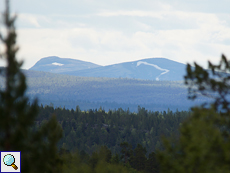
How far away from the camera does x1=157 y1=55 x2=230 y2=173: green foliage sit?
2878cm

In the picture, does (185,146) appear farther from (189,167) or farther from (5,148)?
(5,148)

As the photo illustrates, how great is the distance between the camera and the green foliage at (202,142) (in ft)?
94.4

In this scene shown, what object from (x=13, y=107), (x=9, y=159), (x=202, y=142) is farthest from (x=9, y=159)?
(x=202, y=142)

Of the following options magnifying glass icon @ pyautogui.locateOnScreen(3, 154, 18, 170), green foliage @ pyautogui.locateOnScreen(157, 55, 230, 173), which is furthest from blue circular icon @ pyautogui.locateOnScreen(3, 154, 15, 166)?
green foliage @ pyautogui.locateOnScreen(157, 55, 230, 173)

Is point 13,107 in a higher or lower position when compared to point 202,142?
higher

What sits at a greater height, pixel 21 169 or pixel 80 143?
pixel 21 169

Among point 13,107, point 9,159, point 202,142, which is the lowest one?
point 9,159

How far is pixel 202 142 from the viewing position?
28703 mm

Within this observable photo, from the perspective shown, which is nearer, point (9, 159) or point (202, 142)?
point (202, 142)

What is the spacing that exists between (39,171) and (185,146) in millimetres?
10408

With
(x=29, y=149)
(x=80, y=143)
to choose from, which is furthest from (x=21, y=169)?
(x=80, y=143)

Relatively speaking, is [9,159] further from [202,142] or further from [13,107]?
[202,142]

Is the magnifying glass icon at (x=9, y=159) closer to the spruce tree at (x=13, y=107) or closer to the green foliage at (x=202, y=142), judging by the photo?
the spruce tree at (x=13, y=107)

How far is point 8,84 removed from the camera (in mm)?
29234
